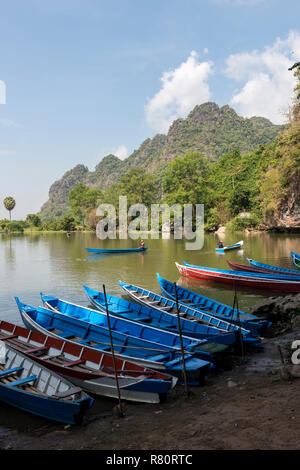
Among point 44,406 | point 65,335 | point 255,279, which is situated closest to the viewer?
point 44,406

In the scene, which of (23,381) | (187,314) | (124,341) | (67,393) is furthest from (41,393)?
(187,314)

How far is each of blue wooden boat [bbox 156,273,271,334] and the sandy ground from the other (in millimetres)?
2944

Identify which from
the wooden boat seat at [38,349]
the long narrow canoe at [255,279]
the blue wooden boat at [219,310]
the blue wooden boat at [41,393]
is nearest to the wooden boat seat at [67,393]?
the blue wooden boat at [41,393]

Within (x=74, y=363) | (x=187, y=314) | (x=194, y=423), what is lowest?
(x=194, y=423)

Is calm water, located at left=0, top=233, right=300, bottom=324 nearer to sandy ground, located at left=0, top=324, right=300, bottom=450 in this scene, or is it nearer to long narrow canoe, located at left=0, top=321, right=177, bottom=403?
long narrow canoe, located at left=0, top=321, right=177, bottom=403

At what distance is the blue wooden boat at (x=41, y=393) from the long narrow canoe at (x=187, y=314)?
17.6 feet

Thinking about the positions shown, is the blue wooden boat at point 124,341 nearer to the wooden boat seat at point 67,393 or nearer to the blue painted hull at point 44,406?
the wooden boat seat at point 67,393

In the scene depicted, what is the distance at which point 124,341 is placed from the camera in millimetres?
10477

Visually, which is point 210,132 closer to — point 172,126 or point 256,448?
point 172,126

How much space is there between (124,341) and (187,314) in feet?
12.6

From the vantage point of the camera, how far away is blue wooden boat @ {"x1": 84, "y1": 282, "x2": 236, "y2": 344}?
10516 millimetres

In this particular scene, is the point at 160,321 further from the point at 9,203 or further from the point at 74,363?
the point at 9,203

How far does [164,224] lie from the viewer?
83250mm
